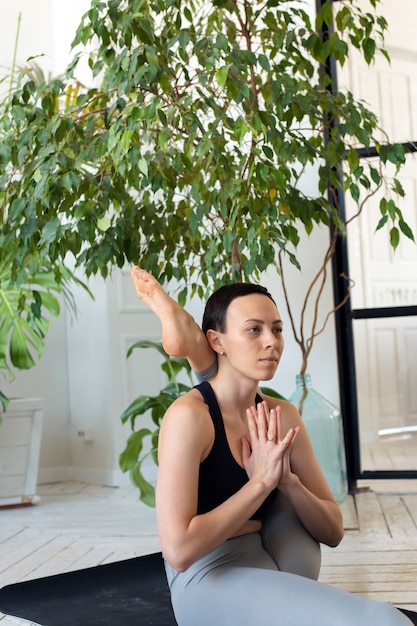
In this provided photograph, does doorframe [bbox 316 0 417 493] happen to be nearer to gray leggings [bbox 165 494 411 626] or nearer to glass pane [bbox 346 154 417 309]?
glass pane [bbox 346 154 417 309]

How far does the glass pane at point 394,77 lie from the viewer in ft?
14.1

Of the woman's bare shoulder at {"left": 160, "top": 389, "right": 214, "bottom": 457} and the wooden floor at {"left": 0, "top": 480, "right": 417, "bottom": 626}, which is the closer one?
the woman's bare shoulder at {"left": 160, "top": 389, "right": 214, "bottom": 457}

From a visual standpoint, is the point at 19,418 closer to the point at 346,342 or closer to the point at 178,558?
the point at 346,342

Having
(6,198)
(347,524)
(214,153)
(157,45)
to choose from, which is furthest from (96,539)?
(157,45)

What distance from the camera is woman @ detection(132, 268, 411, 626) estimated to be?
151cm

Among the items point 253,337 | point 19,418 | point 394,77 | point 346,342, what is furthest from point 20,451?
point 253,337

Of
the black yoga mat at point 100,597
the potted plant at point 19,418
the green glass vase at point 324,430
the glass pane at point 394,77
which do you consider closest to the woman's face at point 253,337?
the black yoga mat at point 100,597

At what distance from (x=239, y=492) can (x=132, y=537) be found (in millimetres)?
2024

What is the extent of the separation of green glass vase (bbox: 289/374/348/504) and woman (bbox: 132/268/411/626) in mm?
1969

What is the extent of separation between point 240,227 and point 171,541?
54.1 inches

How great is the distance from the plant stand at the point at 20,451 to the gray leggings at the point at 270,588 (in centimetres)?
278

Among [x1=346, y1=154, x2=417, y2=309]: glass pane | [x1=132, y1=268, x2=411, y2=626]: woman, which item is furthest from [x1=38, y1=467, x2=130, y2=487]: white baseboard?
[x1=132, y1=268, x2=411, y2=626]: woman

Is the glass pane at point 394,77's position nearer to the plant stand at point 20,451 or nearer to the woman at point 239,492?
the plant stand at point 20,451

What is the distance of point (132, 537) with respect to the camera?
3.50m
